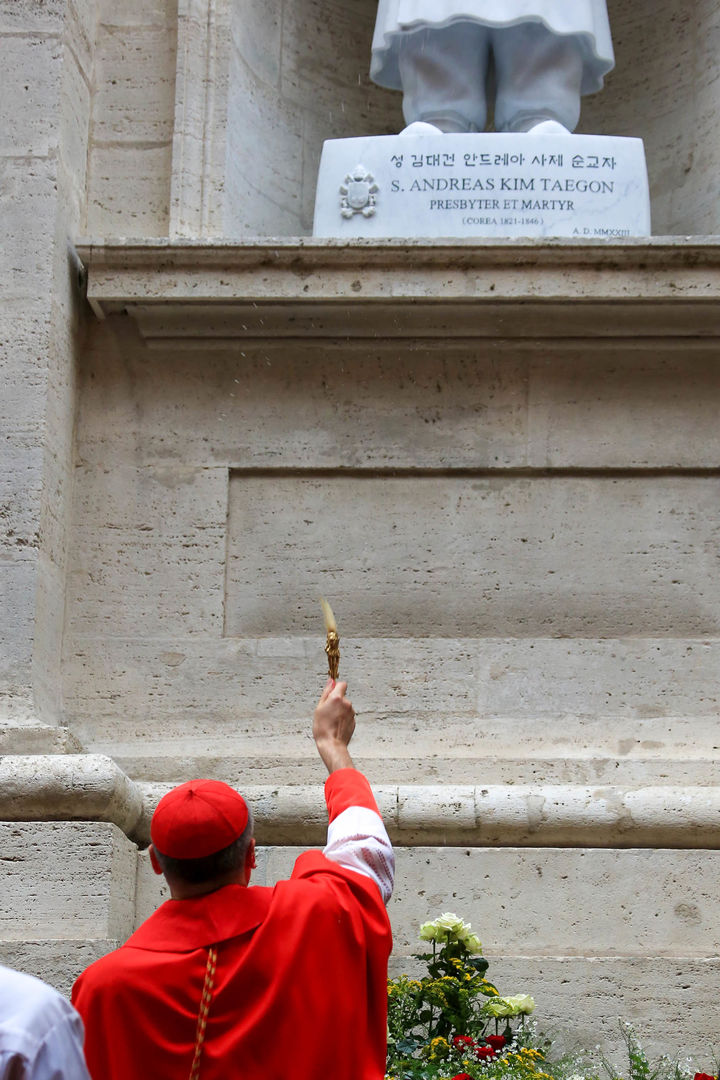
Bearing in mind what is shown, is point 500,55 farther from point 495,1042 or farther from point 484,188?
point 495,1042

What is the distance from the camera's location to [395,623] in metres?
5.09

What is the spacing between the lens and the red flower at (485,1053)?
3.50m

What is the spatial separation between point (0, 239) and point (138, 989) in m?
3.32

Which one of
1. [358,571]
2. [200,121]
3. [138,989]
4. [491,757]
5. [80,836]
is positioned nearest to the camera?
[138,989]

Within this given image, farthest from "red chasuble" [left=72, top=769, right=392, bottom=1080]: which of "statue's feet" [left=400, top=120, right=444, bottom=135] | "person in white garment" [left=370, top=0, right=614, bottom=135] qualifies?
"person in white garment" [left=370, top=0, right=614, bottom=135]

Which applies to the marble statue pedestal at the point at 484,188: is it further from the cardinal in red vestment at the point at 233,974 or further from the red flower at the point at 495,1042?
the cardinal in red vestment at the point at 233,974

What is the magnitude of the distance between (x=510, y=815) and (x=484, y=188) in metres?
2.33

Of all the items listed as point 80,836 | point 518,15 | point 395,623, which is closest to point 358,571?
point 395,623

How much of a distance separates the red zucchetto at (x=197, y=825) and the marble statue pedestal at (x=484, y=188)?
330 cm

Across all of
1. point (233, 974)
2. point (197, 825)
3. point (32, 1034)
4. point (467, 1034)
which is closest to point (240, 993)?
point (233, 974)

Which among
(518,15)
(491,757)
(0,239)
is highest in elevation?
(518,15)

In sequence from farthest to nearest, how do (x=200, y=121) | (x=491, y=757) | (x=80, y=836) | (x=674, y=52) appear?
(x=674, y=52) → (x=200, y=121) → (x=491, y=757) → (x=80, y=836)

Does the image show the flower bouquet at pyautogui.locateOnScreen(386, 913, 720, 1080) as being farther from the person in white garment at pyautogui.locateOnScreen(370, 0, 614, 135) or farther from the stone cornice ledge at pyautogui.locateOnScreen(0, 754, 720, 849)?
the person in white garment at pyautogui.locateOnScreen(370, 0, 614, 135)

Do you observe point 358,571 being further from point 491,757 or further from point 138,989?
point 138,989
